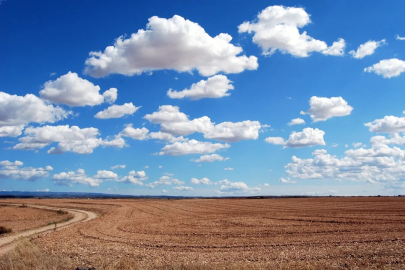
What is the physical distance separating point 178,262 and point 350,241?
11.3 m

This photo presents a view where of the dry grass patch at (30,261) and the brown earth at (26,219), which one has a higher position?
the dry grass patch at (30,261)

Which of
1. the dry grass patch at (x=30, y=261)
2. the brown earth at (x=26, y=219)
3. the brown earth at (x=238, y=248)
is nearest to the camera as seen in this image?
the brown earth at (x=238, y=248)

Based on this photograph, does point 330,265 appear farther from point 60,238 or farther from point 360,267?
point 60,238

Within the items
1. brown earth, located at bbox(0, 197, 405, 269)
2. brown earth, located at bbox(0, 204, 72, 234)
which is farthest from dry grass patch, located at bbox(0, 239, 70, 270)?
brown earth, located at bbox(0, 204, 72, 234)

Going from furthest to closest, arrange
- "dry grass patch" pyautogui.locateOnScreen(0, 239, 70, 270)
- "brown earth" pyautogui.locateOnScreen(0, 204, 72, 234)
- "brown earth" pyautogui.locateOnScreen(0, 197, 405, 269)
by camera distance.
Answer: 1. "brown earth" pyautogui.locateOnScreen(0, 204, 72, 234)
2. "dry grass patch" pyautogui.locateOnScreen(0, 239, 70, 270)
3. "brown earth" pyautogui.locateOnScreen(0, 197, 405, 269)

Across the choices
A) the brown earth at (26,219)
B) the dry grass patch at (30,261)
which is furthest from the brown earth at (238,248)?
the brown earth at (26,219)

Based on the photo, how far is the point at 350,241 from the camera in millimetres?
22797

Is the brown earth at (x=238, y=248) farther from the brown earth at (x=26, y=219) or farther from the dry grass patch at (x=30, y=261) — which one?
the brown earth at (x=26, y=219)

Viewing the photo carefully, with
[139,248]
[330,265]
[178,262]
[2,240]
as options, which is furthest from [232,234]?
[2,240]

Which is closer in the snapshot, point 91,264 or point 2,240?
point 91,264

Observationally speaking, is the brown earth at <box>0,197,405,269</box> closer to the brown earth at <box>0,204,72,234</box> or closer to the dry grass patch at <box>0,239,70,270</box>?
the dry grass patch at <box>0,239,70,270</box>

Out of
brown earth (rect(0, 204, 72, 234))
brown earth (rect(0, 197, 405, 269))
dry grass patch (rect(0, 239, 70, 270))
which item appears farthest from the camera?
brown earth (rect(0, 204, 72, 234))

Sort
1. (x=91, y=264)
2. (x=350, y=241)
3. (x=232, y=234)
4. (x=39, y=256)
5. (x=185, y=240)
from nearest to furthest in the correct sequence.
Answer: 1. (x=91, y=264)
2. (x=39, y=256)
3. (x=350, y=241)
4. (x=185, y=240)
5. (x=232, y=234)

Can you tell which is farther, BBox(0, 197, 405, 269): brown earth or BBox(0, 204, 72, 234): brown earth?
BBox(0, 204, 72, 234): brown earth
